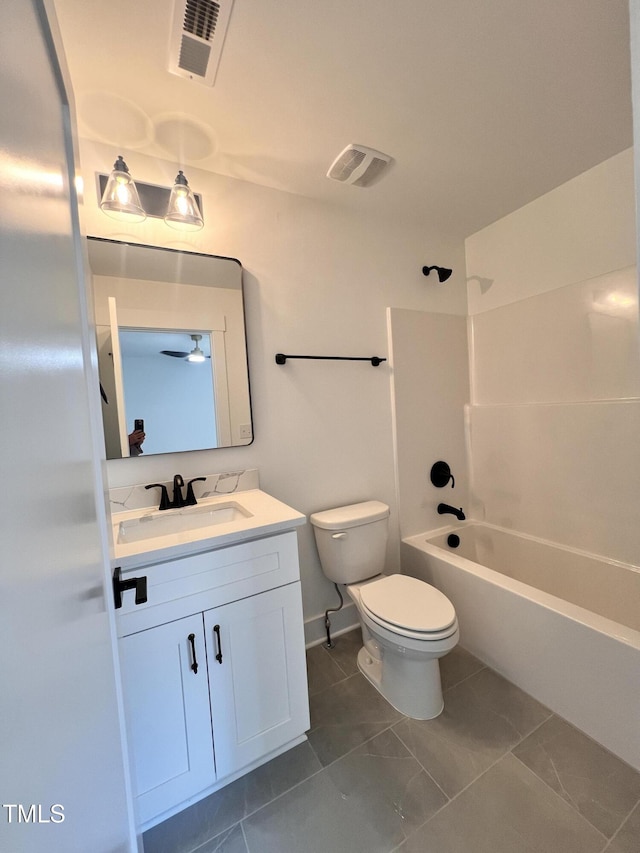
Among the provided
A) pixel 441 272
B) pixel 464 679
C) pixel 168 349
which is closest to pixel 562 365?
pixel 441 272

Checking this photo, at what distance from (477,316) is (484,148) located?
0.99 metres

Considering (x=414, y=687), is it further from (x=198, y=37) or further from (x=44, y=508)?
(x=198, y=37)

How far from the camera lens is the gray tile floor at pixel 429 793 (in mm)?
1010

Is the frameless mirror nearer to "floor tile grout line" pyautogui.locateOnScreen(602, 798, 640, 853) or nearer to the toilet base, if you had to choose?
the toilet base

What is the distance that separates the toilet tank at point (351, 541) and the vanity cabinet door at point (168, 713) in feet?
2.47

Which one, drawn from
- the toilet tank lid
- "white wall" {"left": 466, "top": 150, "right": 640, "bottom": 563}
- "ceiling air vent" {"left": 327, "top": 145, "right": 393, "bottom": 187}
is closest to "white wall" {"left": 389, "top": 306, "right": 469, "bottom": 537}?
"white wall" {"left": 466, "top": 150, "right": 640, "bottom": 563}

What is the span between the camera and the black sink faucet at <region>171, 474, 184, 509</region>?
4.65 feet

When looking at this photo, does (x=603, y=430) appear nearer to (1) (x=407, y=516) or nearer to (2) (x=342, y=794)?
(1) (x=407, y=516)

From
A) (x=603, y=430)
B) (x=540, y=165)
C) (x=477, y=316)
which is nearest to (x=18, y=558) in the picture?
(x=603, y=430)

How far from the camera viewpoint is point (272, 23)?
3.22 feet

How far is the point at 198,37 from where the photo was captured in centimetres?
100

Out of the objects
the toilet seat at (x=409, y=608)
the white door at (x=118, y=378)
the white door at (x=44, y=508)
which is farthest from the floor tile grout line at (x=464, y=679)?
the white door at (x=118, y=378)

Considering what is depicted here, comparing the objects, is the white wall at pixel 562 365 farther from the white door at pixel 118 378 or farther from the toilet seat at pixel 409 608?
the white door at pixel 118 378

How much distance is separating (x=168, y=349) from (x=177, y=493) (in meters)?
0.62
